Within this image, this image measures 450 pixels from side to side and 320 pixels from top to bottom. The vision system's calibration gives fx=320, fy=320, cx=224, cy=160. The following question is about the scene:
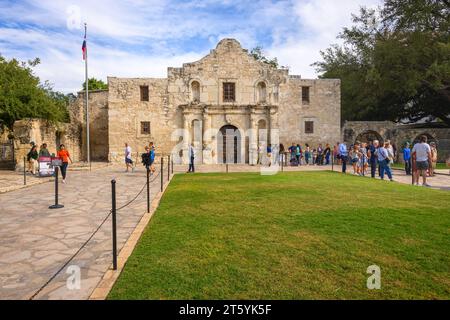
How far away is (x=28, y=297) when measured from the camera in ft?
10.9

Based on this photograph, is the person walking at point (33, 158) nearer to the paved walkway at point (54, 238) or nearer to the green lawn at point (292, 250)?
the paved walkway at point (54, 238)

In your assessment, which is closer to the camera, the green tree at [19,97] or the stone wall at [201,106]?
the green tree at [19,97]

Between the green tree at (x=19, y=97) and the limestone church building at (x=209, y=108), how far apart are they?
4379 mm

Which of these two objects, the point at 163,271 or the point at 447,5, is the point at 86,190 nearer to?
the point at 163,271

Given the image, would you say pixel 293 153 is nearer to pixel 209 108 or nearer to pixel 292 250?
pixel 209 108

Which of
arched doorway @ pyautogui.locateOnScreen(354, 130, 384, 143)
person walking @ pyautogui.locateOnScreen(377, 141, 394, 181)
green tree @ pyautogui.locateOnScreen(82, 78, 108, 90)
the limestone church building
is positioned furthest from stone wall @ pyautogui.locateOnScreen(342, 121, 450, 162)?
green tree @ pyautogui.locateOnScreen(82, 78, 108, 90)

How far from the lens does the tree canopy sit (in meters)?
23.1

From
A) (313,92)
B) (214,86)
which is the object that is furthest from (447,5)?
(214,86)

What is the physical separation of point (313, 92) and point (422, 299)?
75.3 feet

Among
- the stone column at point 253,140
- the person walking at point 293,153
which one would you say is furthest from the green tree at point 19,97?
the person walking at point 293,153

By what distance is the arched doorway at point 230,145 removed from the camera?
79.4 ft

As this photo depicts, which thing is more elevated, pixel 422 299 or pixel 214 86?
pixel 214 86
